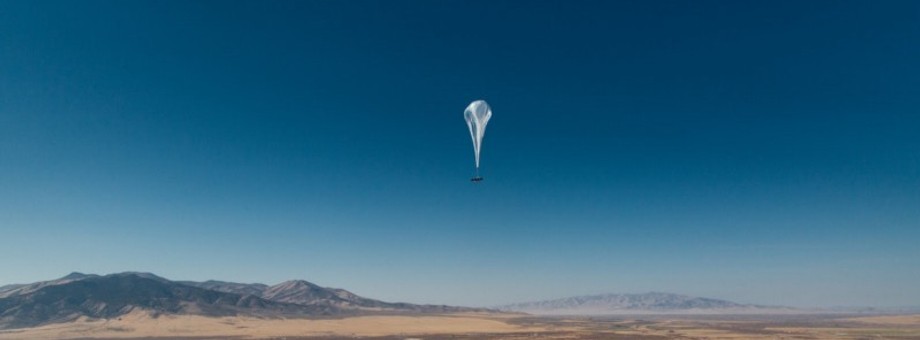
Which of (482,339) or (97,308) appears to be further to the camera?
(97,308)

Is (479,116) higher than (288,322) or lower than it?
higher

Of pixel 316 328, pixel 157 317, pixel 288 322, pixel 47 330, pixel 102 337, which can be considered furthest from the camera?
pixel 288 322

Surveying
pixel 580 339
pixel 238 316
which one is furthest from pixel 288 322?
pixel 580 339

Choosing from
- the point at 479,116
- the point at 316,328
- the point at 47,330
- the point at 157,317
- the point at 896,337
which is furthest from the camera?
the point at 157,317

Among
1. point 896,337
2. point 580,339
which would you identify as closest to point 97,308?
point 580,339

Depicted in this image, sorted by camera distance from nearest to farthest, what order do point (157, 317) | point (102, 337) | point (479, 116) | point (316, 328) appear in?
point (479, 116), point (102, 337), point (316, 328), point (157, 317)

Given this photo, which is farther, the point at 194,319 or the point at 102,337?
the point at 194,319

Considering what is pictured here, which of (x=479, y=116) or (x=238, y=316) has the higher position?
(x=479, y=116)

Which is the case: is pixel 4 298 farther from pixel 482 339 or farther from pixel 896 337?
pixel 896 337

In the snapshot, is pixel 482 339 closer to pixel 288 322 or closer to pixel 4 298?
pixel 288 322
